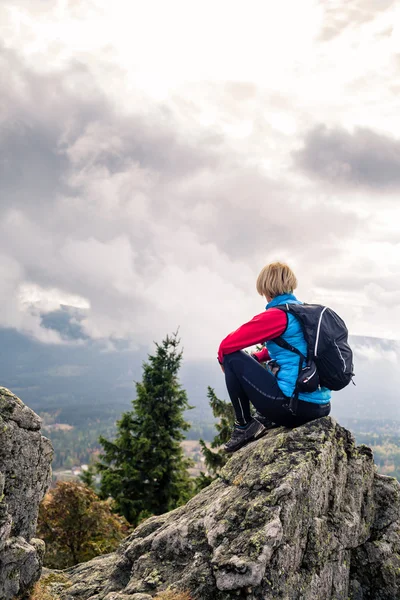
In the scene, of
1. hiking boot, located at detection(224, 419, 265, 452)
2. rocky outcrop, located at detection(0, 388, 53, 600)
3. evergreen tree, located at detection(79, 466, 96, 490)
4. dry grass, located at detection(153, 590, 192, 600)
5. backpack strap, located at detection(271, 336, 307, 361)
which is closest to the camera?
dry grass, located at detection(153, 590, 192, 600)

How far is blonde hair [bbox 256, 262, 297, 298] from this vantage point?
7.77 metres

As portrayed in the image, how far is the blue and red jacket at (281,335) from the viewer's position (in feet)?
23.9

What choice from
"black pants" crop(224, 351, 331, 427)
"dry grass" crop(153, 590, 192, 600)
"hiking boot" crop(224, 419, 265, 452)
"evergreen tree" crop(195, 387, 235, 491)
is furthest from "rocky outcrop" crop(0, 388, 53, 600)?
"evergreen tree" crop(195, 387, 235, 491)

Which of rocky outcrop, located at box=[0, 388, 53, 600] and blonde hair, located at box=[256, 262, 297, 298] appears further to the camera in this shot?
blonde hair, located at box=[256, 262, 297, 298]

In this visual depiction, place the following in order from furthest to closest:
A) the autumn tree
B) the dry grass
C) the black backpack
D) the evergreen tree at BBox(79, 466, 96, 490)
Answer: the evergreen tree at BBox(79, 466, 96, 490) < the autumn tree < the black backpack < the dry grass

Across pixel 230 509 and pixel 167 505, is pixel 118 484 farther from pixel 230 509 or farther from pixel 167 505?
pixel 230 509

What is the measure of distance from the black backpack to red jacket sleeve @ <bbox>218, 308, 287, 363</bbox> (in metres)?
0.21

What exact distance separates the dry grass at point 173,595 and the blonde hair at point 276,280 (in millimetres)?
5404

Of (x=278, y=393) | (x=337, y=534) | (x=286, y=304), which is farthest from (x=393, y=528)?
(x=286, y=304)

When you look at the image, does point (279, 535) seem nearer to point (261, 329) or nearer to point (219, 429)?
point (261, 329)

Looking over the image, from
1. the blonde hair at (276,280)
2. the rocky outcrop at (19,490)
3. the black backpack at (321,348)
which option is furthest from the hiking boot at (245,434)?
the rocky outcrop at (19,490)

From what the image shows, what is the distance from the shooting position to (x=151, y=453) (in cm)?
2517

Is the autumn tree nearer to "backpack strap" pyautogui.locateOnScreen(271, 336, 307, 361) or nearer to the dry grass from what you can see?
the dry grass

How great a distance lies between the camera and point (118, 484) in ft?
80.0
